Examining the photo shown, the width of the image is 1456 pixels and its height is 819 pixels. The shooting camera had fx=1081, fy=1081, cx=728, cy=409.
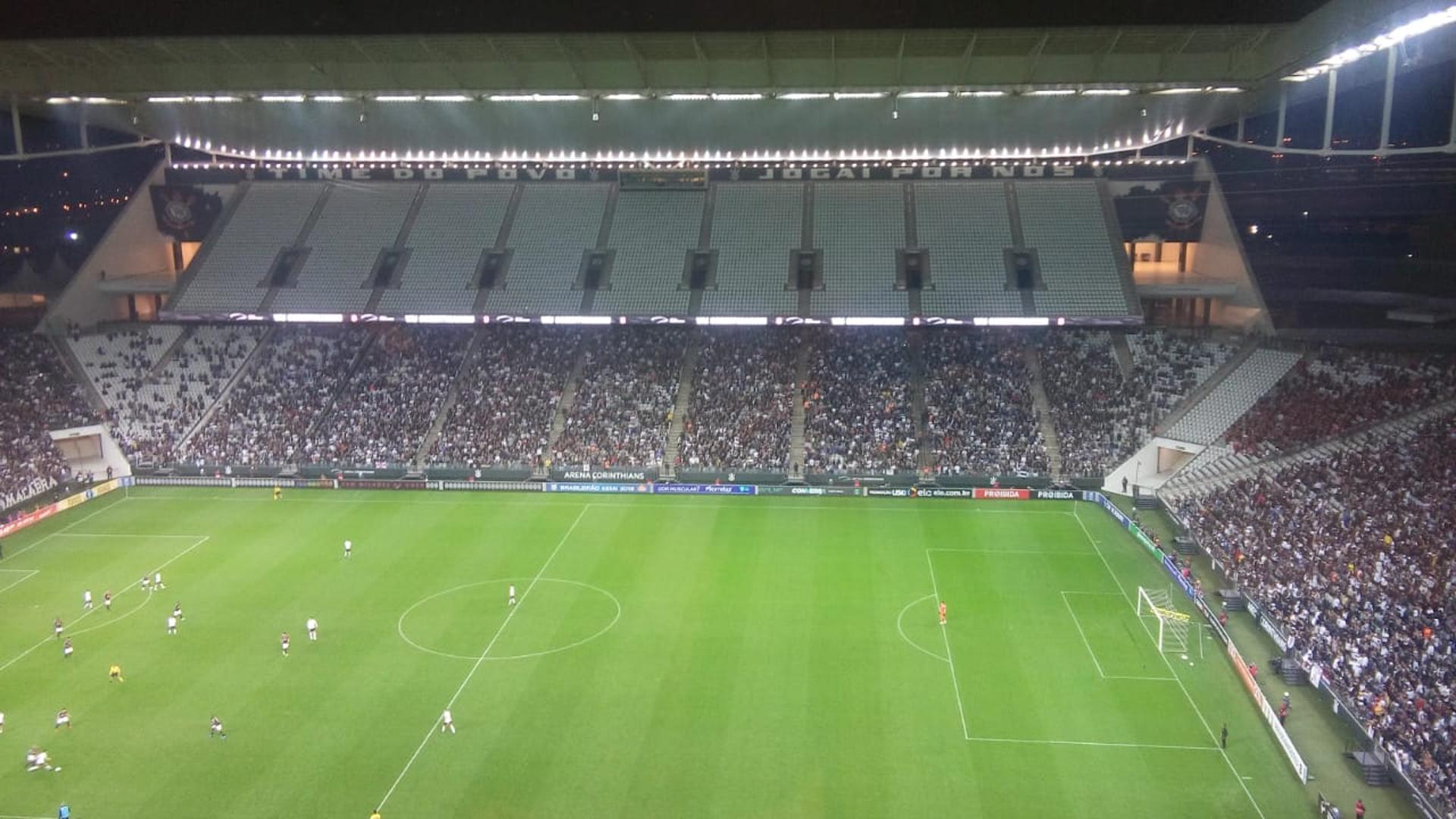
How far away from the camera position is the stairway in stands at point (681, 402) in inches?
1795

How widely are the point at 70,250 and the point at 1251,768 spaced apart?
55.3 m

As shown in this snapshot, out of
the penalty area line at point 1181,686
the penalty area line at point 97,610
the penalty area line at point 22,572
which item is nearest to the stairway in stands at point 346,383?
the penalty area line at point 97,610

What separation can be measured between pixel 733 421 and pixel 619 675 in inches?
859

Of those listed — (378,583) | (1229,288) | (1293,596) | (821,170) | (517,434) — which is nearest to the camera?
(1293,596)

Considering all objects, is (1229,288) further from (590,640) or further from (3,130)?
(3,130)

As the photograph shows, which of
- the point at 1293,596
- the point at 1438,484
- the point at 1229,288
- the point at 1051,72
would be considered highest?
the point at 1051,72

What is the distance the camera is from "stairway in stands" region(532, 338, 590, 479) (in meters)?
46.5

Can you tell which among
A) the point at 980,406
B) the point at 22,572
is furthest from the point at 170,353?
the point at 980,406

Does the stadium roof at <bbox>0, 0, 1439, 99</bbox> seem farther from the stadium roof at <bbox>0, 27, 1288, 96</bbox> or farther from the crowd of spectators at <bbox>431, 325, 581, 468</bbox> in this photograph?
the crowd of spectators at <bbox>431, 325, 581, 468</bbox>

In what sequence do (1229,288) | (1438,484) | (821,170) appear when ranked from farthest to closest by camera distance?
(821,170) → (1229,288) → (1438,484)

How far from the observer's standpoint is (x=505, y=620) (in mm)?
29938

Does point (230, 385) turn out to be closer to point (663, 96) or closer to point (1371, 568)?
point (663, 96)

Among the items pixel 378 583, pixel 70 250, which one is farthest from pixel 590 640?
pixel 70 250

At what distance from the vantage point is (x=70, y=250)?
53250 mm
